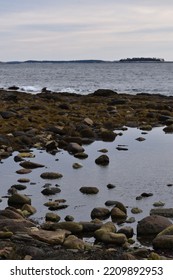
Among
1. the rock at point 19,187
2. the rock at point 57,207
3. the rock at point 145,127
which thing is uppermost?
the rock at point 145,127

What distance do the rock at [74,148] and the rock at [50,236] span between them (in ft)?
25.3

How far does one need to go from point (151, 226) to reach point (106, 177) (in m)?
4.20

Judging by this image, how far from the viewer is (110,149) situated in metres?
16.9

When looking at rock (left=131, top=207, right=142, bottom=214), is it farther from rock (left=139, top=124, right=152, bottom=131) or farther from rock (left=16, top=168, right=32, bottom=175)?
rock (left=139, top=124, right=152, bottom=131)

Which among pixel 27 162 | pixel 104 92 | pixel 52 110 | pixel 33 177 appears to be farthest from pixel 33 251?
pixel 104 92

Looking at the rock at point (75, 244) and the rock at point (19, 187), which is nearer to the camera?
the rock at point (75, 244)

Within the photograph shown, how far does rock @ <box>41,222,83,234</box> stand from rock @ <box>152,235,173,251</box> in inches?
52.3

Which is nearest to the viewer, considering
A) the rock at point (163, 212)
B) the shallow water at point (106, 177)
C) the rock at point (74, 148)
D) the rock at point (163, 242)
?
the rock at point (163, 242)

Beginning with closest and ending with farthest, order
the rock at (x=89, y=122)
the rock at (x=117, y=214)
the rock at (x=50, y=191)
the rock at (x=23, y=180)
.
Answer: the rock at (x=117, y=214) < the rock at (x=50, y=191) < the rock at (x=23, y=180) < the rock at (x=89, y=122)

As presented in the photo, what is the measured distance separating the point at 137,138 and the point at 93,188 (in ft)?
25.3

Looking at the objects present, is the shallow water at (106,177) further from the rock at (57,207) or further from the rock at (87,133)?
the rock at (87,133)

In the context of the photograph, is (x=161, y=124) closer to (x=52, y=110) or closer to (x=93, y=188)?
(x=52, y=110)

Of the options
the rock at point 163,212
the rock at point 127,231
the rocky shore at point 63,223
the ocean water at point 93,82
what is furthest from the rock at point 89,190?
the ocean water at point 93,82

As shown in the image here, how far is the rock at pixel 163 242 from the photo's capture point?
26.1 feet
